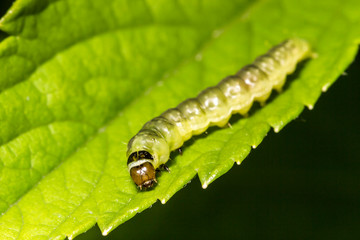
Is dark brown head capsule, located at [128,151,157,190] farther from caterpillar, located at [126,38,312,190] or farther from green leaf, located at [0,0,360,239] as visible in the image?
green leaf, located at [0,0,360,239]

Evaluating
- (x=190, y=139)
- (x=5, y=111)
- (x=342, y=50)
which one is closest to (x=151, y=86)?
(x=190, y=139)

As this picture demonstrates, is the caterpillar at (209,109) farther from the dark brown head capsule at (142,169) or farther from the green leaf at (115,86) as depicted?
the green leaf at (115,86)

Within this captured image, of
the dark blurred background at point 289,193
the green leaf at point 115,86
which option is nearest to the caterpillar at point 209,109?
the green leaf at point 115,86

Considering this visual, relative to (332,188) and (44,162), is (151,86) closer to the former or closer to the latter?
(44,162)

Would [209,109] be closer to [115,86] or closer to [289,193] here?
[115,86]

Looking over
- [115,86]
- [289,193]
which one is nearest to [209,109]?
[115,86]

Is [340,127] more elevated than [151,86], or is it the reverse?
[151,86]

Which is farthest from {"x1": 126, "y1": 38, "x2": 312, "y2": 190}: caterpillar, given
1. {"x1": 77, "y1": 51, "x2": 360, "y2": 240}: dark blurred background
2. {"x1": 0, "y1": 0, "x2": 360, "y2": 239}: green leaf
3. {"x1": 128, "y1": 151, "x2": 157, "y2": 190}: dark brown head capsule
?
{"x1": 77, "y1": 51, "x2": 360, "y2": 240}: dark blurred background
